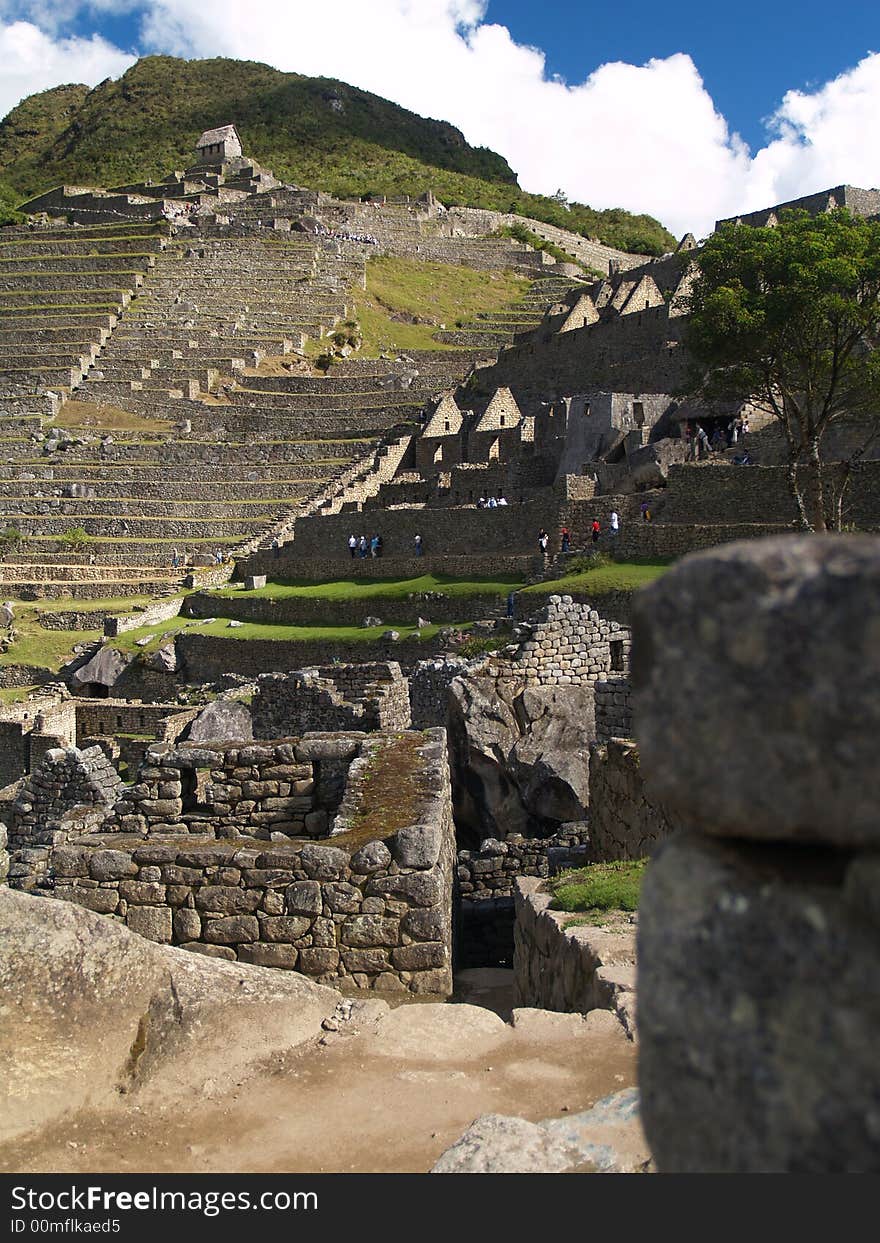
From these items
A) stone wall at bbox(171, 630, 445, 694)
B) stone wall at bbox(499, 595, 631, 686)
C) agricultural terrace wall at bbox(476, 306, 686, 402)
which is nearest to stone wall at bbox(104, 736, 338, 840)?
stone wall at bbox(499, 595, 631, 686)

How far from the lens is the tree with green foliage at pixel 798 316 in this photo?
59.1 ft

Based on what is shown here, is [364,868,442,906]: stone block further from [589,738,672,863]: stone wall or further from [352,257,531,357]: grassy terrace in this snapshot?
[352,257,531,357]: grassy terrace

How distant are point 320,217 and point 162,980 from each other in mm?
83396

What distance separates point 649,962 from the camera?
1.90 meters

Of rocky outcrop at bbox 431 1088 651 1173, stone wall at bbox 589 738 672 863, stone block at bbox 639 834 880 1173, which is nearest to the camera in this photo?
stone block at bbox 639 834 880 1173

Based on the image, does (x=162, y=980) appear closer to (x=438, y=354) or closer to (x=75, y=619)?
(x=75, y=619)

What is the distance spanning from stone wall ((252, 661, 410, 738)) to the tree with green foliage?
24.8ft

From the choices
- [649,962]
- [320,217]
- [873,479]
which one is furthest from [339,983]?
[320,217]

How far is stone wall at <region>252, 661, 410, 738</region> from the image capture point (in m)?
14.8

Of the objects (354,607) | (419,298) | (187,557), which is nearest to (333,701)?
(354,607)

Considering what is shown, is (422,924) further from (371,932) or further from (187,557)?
(187,557)

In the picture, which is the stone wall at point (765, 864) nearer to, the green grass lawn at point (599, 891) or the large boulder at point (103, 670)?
the green grass lawn at point (599, 891)

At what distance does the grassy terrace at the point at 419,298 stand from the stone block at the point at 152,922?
60.2 m

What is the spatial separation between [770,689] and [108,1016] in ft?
12.2
